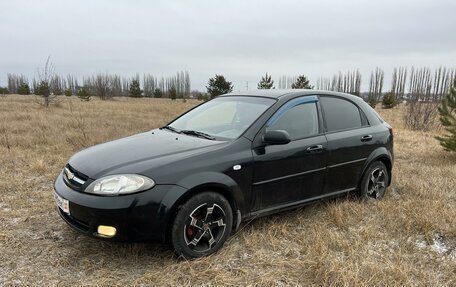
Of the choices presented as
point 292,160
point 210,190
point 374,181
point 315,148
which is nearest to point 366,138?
point 374,181

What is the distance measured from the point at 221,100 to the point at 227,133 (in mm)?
964

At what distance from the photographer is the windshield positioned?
3804 millimetres

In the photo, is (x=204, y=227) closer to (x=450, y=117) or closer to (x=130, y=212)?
(x=130, y=212)

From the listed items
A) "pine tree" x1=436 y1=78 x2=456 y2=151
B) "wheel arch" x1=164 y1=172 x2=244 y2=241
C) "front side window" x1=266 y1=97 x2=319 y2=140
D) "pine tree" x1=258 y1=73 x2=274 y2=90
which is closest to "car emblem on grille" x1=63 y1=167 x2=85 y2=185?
"wheel arch" x1=164 y1=172 x2=244 y2=241

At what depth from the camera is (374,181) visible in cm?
Answer: 482

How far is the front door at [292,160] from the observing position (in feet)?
11.7

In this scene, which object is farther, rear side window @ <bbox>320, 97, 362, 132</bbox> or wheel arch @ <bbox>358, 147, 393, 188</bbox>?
wheel arch @ <bbox>358, 147, 393, 188</bbox>

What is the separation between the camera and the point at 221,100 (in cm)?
461

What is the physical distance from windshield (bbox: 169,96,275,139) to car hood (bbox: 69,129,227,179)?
263 mm

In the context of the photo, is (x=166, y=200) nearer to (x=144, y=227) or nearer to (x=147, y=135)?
(x=144, y=227)

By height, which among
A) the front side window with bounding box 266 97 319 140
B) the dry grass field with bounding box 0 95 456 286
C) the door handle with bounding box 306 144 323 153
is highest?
the front side window with bounding box 266 97 319 140

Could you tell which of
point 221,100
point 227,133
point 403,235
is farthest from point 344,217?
point 221,100

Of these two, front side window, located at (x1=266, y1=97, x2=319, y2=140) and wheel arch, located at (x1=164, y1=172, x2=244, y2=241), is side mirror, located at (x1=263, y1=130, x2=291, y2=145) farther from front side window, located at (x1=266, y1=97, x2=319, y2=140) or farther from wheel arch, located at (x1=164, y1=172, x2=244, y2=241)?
wheel arch, located at (x1=164, y1=172, x2=244, y2=241)

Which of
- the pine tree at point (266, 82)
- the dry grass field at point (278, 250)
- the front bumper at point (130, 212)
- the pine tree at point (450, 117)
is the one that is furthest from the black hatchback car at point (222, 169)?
the pine tree at point (266, 82)
